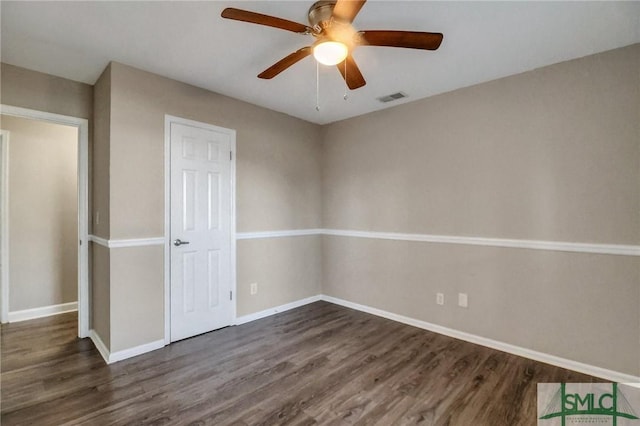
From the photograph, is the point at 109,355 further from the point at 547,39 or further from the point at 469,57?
the point at 547,39

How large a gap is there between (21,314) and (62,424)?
8.22ft

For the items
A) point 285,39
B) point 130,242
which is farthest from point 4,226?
point 285,39

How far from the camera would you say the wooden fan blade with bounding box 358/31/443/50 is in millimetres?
1646

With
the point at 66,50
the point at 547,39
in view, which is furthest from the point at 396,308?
the point at 66,50

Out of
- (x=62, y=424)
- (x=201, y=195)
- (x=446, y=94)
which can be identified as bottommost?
(x=62, y=424)

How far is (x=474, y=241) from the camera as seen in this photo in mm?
2885

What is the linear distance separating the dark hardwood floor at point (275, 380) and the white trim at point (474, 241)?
0.96 m

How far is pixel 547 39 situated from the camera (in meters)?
2.13

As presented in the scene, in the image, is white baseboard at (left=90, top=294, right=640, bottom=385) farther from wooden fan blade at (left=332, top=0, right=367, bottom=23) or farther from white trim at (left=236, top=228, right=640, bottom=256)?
wooden fan blade at (left=332, top=0, right=367, bottom=23)

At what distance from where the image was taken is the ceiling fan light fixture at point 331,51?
1.72 meters

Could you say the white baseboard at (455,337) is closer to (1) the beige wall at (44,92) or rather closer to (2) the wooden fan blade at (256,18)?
(1) the beige wall at (44,92)

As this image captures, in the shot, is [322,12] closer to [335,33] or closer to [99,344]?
[335,33]

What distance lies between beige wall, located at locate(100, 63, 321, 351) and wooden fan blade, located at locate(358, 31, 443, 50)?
1990 mm

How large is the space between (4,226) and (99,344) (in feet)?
6.41
